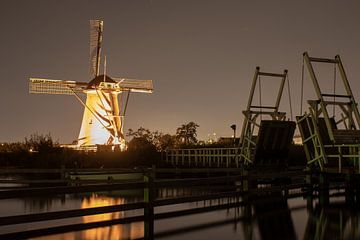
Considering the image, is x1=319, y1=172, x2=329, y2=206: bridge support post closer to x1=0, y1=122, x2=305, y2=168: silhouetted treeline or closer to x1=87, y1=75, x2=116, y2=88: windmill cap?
x1=0, y1=122, x2=305, y2=168: silhouetted treeline

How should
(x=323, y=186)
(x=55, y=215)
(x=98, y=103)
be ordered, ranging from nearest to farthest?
1. (x=55, y=215)
2. (x=323, y=186)
3. (x=98, y=103)

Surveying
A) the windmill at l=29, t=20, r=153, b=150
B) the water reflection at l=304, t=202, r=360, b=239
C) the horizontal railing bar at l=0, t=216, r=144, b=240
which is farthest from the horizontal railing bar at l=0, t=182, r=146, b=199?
the windmill at l=29, t=20, r=153, b=150

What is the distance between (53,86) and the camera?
55469 mm

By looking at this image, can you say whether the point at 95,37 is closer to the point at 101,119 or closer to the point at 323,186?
the point at 101,119

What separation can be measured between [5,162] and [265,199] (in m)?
35.6

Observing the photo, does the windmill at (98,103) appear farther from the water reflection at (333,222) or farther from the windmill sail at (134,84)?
the water reflection at (333,222)

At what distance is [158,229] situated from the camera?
391 inches

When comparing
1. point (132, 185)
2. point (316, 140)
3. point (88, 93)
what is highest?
point (88, 93)

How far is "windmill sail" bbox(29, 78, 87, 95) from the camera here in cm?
5509

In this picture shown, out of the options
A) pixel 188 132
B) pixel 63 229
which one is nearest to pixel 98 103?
pixel 188 132

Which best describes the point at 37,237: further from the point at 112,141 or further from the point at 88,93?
the point at 88,93

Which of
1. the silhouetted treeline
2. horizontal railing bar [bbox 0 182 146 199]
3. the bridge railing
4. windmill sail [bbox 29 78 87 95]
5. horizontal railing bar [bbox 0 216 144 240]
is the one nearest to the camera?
horizontal railing bar [bbox 0 182 146 199]

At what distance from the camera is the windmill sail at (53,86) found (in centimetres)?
5509

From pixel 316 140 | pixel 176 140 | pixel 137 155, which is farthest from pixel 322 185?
pixel 176 140
